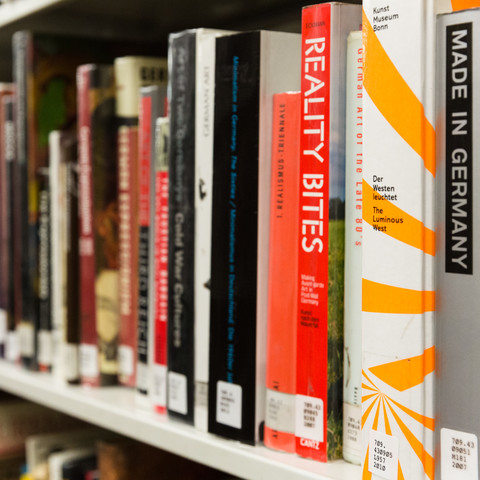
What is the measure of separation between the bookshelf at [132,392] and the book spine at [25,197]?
0.03 metres

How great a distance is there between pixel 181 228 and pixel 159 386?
174 millimetres

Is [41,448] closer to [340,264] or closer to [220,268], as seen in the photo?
[220,268]

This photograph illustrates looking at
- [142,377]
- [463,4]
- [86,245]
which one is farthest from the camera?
[86,245]

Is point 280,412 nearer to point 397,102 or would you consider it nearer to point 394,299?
point 394,299

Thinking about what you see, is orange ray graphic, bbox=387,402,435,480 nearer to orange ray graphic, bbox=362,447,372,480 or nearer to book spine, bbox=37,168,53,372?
orange ray graphic, bbox=362,447,372,480

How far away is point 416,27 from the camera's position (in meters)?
0.51

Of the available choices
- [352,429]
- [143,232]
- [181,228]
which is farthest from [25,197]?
[352,429]

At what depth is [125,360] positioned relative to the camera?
0.92 metres

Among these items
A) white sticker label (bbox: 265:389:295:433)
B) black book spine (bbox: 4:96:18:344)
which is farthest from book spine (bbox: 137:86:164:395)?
black book spine (bbox: 4:96:18:344)

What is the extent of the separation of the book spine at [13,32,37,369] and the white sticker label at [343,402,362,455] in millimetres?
551

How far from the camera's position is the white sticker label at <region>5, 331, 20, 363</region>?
1.07m

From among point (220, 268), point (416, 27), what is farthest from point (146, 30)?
point (416, 27)

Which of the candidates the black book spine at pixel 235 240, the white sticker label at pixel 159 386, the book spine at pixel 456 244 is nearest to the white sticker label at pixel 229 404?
the black book spine at pixel 235 240

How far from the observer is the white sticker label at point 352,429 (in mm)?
601
